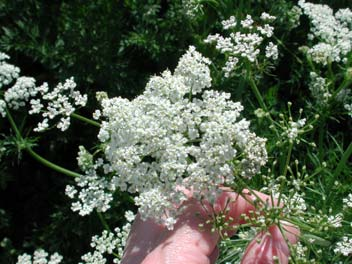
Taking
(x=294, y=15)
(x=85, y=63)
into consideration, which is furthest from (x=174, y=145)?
(x=85, y=63)

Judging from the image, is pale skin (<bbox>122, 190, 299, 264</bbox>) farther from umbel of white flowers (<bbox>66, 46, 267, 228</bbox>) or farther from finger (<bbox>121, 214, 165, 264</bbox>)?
umbel of white flowers (<bbox>66, 46, 267, 228</bbox>)

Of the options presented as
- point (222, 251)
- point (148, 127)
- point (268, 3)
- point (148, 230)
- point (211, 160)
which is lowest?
point (222, 251)

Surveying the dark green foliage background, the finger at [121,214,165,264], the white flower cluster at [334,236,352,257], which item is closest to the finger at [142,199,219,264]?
the finger at [121,214,165,264]

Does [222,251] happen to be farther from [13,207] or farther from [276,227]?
[13,207]

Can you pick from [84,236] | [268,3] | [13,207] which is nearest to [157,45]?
[268,3]

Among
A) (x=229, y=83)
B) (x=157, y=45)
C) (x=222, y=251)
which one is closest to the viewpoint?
(x=222, y=251)

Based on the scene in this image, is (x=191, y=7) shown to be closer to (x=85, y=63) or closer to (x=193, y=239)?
(x=85, y=63)

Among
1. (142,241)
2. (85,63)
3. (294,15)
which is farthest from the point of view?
(85,63)
